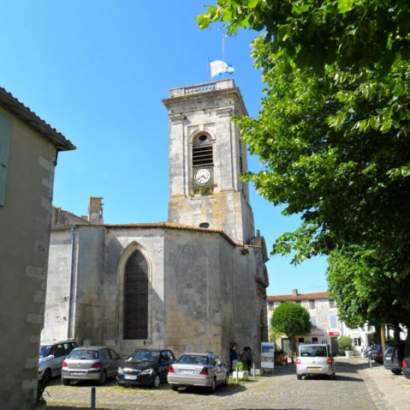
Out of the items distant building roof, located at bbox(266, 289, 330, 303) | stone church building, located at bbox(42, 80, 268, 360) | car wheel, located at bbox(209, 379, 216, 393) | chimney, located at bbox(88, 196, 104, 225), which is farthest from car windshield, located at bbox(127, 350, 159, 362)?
distant building roof, located at bbox(266, 289, 330, 303)

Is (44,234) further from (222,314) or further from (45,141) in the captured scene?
(222,314)

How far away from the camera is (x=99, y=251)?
81.6 ft

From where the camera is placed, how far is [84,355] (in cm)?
1714

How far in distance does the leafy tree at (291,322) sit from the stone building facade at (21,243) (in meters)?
48.0

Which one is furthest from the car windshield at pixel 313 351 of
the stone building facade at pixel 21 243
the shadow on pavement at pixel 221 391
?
the stone building facade at pixel 21 243

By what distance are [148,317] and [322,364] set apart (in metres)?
8.76

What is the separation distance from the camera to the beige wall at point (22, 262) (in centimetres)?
950

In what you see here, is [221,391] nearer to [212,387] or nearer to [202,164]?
[212,387]

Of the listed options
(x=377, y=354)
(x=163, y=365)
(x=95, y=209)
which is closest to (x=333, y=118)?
(x=163, y=365)

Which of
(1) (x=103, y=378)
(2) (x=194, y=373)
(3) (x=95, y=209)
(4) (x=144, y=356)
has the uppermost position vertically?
(3) (x=95, y=209)

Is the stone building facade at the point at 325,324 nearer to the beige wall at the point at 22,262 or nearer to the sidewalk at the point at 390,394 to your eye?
the sidewalk at the point at 390,394

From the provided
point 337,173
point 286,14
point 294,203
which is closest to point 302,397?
point 294,203

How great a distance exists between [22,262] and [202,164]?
80.6 feet

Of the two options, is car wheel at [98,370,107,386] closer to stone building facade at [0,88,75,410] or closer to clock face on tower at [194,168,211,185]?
stone building facade at [0,88,75,410]
